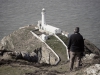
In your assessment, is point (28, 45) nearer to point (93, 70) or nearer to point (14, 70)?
point (14, 70)

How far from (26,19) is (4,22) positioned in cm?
809

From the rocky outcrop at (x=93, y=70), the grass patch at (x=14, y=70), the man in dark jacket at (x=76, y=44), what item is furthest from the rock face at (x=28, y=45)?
the rocky outcrop at (x=93, y=70)

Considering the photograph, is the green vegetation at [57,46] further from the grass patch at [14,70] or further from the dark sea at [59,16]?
the grass patch at [14,70]

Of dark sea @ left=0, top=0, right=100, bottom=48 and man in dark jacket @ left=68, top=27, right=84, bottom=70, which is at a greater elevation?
dark sea @ left=0, top=0, right=100, bottom=48

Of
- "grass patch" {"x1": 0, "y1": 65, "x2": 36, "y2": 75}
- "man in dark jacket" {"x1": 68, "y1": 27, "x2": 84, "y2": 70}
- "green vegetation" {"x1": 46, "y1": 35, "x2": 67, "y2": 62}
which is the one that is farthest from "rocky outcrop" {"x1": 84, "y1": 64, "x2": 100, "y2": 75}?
"green vegetation" {"x1": 46, "y1": 35, "x2": 67, "y2": 62}

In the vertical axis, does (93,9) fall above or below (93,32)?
above

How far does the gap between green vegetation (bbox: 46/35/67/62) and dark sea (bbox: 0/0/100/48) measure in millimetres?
16047

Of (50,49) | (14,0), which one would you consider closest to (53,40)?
(50,49)

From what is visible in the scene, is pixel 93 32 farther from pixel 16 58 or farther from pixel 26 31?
pixel 16 58

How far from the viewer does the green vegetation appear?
122 feet

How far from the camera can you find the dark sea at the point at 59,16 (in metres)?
64.8

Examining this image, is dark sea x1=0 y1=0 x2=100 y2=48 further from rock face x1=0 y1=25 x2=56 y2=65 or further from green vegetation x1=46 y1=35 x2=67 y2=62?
green vegetation x1=46 y1=35 x2=67 y2=62

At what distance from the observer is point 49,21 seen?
72.4 m

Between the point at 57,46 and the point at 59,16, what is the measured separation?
122ft
